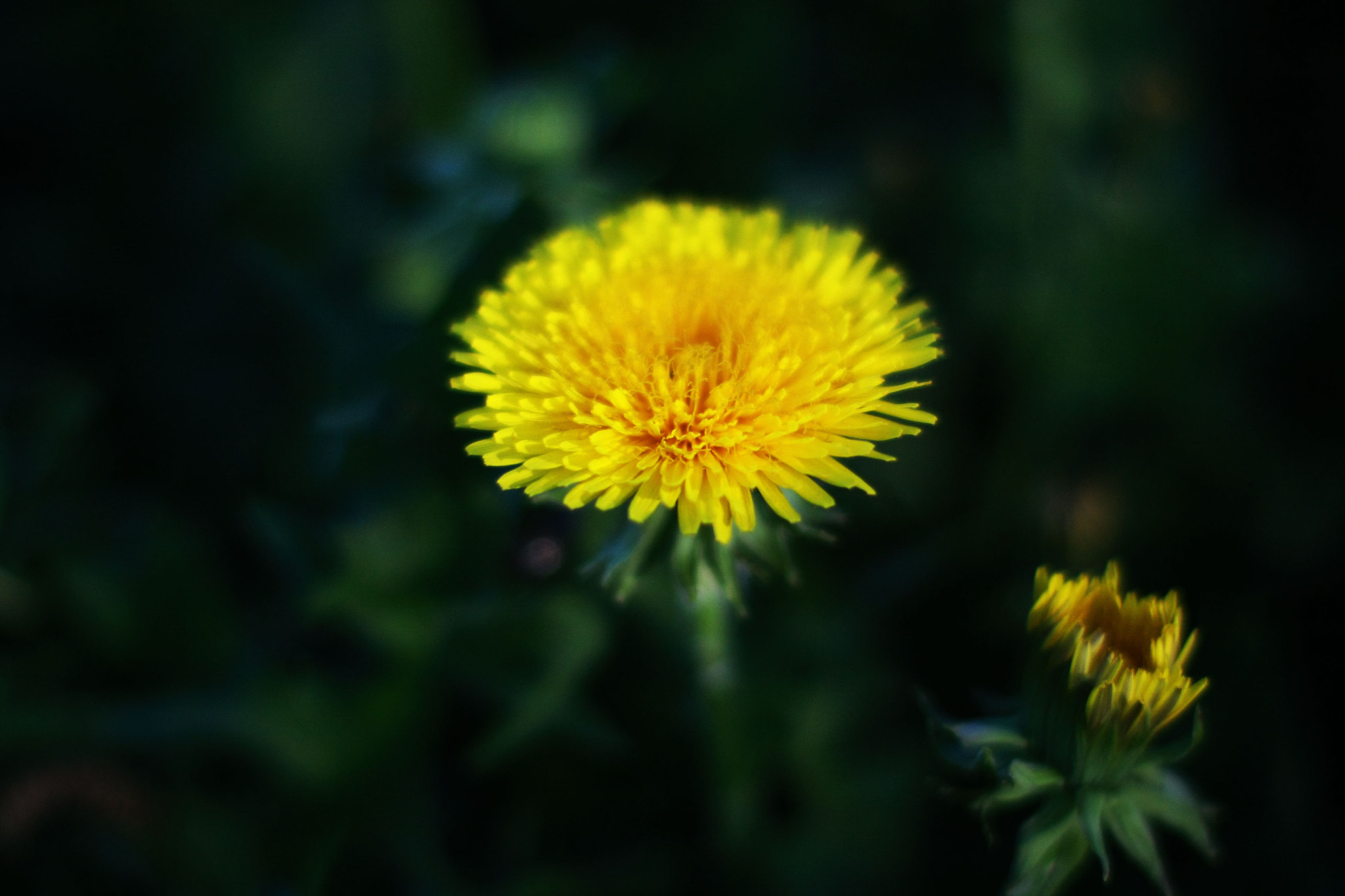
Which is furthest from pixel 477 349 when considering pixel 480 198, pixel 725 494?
pixel 480 198

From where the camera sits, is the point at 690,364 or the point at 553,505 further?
the point at 553,505

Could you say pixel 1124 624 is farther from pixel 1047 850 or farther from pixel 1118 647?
pixel 1047 850

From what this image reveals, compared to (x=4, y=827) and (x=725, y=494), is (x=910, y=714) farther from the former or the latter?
(x=4, y=827)

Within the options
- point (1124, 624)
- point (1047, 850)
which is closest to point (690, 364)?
point (1124, 624)

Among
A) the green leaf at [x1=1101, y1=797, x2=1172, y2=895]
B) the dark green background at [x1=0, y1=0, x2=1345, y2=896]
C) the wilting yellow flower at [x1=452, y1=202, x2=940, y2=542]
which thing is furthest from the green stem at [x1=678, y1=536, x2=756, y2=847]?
the green leaf at [x1=1101, y1=797, x2=1172, y2=895]

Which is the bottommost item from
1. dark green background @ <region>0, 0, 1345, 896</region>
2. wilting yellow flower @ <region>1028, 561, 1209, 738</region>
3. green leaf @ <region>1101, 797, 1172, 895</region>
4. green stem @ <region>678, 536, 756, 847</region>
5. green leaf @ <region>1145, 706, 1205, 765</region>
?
green leaf @ <region>1101, 797, 1172, 895</region>

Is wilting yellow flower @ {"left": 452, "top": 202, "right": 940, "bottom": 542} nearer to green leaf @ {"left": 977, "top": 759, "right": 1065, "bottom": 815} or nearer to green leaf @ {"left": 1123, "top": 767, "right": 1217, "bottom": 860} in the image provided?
green leaf @ {"left": 977, "top": 759, "right": 1065, "bottom": 815}

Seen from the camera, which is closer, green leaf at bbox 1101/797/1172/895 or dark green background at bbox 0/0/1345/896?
green leaf at bbox 1101/797/1172/895
